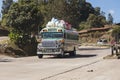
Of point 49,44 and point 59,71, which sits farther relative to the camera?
point 49,44

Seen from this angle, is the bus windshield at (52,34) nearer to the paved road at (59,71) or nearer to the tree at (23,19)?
the tree at (23,19)

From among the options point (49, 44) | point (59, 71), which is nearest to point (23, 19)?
point (49, 44)

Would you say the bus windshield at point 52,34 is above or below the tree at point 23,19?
below

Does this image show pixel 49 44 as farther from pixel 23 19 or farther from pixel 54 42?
pixel 23 19

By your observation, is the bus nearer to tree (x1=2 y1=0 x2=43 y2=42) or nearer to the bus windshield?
the bus windshield

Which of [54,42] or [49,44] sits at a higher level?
[54,42]

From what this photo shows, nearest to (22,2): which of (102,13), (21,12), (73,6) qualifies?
(21,12)

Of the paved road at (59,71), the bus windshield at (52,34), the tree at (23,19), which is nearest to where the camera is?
the paved road at (59,71)

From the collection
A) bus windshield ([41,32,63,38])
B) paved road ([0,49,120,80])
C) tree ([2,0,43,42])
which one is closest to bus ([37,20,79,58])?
bus windshield ([41,32,63,38])

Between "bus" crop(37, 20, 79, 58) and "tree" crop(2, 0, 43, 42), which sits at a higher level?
"tree" crop(2, 0, 43, 42)

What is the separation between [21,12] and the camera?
5159 cm

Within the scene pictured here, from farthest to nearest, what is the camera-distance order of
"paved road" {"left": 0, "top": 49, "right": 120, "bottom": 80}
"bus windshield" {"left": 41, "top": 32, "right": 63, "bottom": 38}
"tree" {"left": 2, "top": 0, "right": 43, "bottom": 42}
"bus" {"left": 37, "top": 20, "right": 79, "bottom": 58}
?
"tree" {"left": 2, "top": 0, "right": 43, "bottom": 42}, "bus windshield" {"left": 41, "top": 32, "right": 63, "bottom": 38}, "bus" {"left": 37, "top": 20, "right": 79, "bottom": 58}, "paved road" {"left": 0, "top": 49, "right": 120, "bottom": 80}

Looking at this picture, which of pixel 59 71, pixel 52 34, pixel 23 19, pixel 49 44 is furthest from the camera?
pixel 23 19

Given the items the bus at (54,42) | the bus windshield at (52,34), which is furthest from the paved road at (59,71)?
the bus windshield at (52,34)
